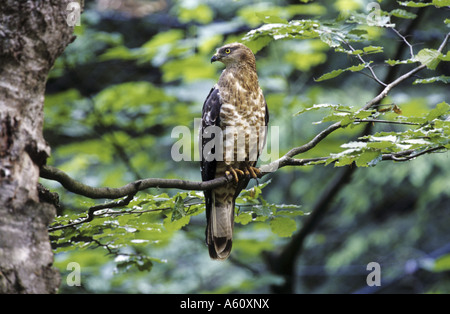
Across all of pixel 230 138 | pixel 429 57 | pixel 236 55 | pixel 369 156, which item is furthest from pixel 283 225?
pixel 236 55

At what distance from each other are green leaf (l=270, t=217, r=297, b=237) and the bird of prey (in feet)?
1.89

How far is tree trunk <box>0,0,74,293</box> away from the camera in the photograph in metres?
1.60

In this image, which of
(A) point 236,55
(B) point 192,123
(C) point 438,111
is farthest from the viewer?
(B) point 192,123

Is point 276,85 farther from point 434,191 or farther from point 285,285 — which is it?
point 434,191

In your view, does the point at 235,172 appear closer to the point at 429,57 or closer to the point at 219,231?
the point at 219,231

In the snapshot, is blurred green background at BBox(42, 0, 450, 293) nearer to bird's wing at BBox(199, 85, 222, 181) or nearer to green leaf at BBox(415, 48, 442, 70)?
bird's wing at BBox(199, 85, 222, 181)

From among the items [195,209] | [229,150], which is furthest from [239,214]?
[229,150]

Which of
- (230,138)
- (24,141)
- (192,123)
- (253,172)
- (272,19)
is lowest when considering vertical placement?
(24,141)

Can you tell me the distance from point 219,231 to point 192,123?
2122mm

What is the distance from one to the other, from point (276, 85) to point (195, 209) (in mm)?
2871

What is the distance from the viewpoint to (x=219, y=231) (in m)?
3.06

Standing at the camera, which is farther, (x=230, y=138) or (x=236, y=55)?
(x=236, y=55)

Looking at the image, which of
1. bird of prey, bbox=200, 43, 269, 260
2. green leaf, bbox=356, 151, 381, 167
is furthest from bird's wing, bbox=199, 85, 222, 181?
green leaf, bbox=356, 151, 381, 167
